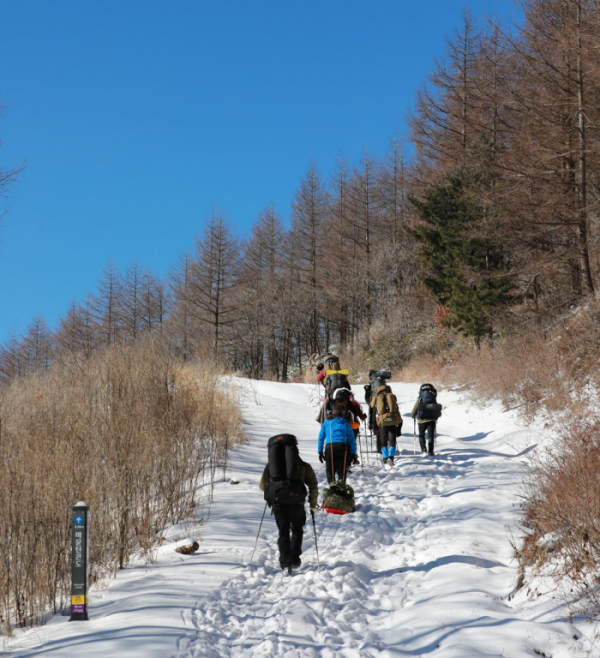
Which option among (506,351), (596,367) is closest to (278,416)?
(506,351)

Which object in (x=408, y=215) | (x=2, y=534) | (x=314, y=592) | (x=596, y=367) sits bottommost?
(x=314, y=592)

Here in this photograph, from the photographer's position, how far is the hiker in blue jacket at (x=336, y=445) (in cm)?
724

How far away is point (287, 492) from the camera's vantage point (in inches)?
210

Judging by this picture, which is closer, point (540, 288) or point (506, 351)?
point (506, 351)

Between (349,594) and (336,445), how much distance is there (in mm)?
2613

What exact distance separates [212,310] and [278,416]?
20614mm

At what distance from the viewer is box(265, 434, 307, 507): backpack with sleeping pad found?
5348 mm

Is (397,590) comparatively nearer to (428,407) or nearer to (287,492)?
(287,492)

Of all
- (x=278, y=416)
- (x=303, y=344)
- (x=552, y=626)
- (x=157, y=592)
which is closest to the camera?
(x=552, y=626)

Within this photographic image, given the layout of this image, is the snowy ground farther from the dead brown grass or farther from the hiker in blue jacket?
the hiker in blue jacket

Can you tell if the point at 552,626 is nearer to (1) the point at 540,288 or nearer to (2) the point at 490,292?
(2) the point at 490,292

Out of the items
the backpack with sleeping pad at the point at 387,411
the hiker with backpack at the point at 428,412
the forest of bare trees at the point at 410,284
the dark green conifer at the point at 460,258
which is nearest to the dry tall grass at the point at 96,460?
the forest of bare trees at the point at 410,284

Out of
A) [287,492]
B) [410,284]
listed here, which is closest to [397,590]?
[287,492]

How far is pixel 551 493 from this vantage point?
506 cm
